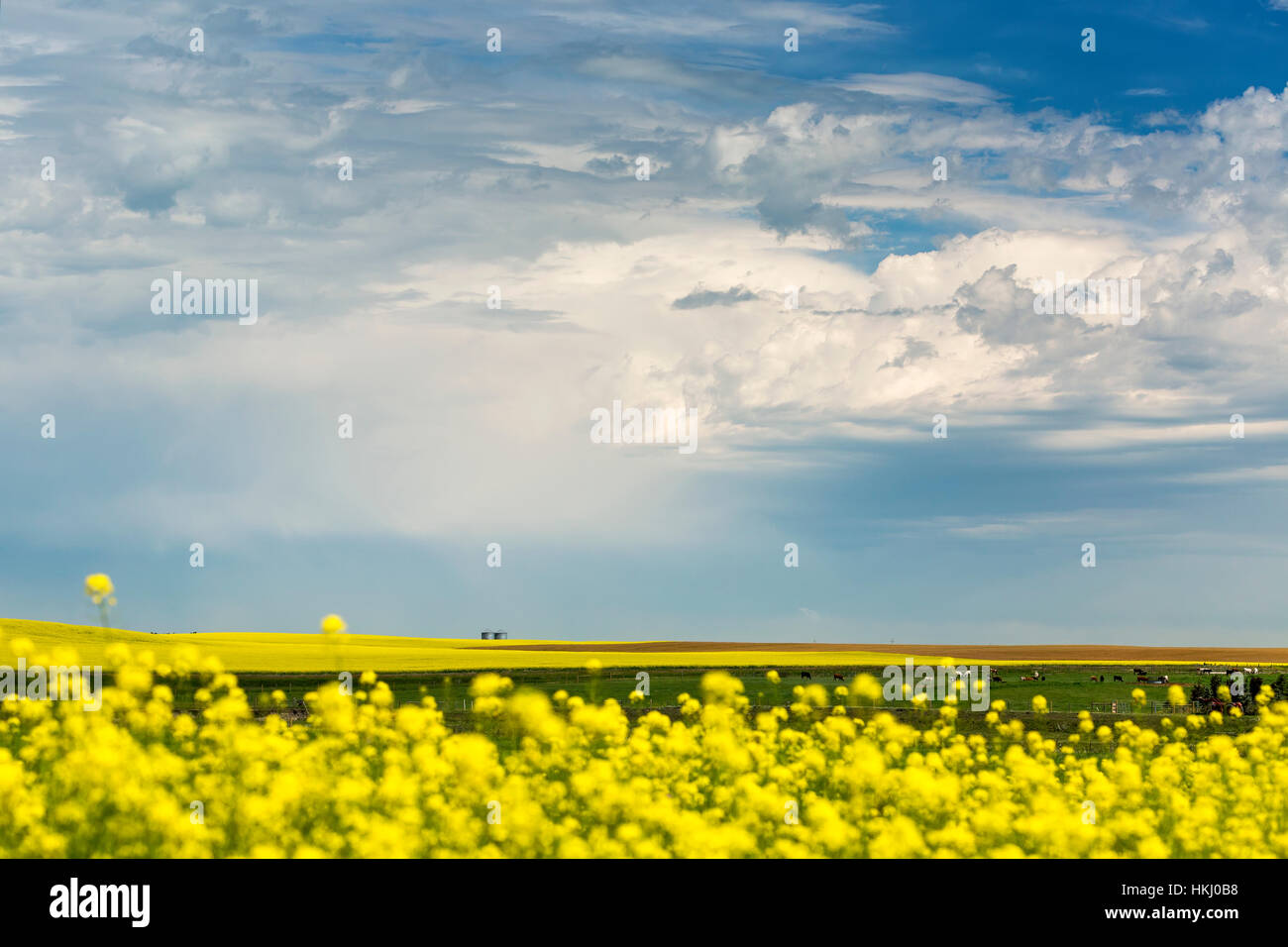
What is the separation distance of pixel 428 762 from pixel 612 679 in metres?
42.8

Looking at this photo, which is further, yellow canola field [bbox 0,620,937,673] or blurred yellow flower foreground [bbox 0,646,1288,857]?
yellow canola field [bbox 0,620,937,673]

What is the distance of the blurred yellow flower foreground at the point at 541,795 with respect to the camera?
10984 millimetres

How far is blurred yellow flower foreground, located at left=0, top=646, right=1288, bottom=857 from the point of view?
11.0 m

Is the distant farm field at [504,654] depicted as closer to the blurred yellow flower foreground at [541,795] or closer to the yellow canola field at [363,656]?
the yellow canola field at [363,656]

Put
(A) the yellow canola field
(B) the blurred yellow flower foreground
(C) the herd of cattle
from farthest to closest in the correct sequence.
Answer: (A) the yellow canola field
(C) the herd of cattle
(B) the blurred yellow flower foreground

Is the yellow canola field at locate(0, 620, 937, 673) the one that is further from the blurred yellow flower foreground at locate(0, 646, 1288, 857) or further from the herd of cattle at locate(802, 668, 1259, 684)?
the blurred yellow flower foreground at locate(0, 646, 1288, 857)

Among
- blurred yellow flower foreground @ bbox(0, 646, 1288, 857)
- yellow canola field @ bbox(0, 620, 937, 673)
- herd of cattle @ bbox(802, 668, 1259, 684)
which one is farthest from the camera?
yellow canola field @ bbox(0, 620, 937, 673)

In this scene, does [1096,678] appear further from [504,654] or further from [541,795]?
[541,795]

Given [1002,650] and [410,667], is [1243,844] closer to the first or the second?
[410,667]

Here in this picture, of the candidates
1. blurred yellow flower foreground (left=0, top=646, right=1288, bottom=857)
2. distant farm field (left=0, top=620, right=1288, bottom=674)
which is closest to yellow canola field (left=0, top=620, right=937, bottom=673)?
distant farm field (left=0, top=620, right=1288, bottom=674)

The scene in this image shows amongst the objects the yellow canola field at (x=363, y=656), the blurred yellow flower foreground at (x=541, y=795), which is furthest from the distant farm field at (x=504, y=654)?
the blurred yellow flower foreground at (x=541, y=795)

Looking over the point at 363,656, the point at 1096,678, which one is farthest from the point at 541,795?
the point at 363,656

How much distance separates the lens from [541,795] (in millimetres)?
13008
